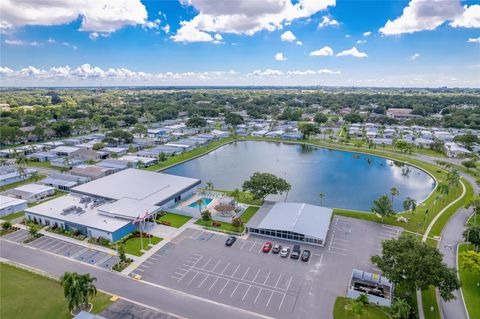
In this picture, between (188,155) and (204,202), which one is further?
(188,155)

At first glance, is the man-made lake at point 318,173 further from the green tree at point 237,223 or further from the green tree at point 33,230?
the green tree at point 33,230

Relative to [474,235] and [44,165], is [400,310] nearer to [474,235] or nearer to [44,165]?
[474,235]

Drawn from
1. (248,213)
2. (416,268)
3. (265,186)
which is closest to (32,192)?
(248,213)

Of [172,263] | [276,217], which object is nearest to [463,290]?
[276,217]

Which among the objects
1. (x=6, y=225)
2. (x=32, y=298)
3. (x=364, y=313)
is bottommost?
(x=32, y=298)

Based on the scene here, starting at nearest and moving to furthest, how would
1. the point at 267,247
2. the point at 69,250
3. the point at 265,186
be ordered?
1. the point at 267,247
2. the point at 69,250
3. the point at 265,186

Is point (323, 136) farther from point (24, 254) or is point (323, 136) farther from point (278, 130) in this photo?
point (24, 254)
